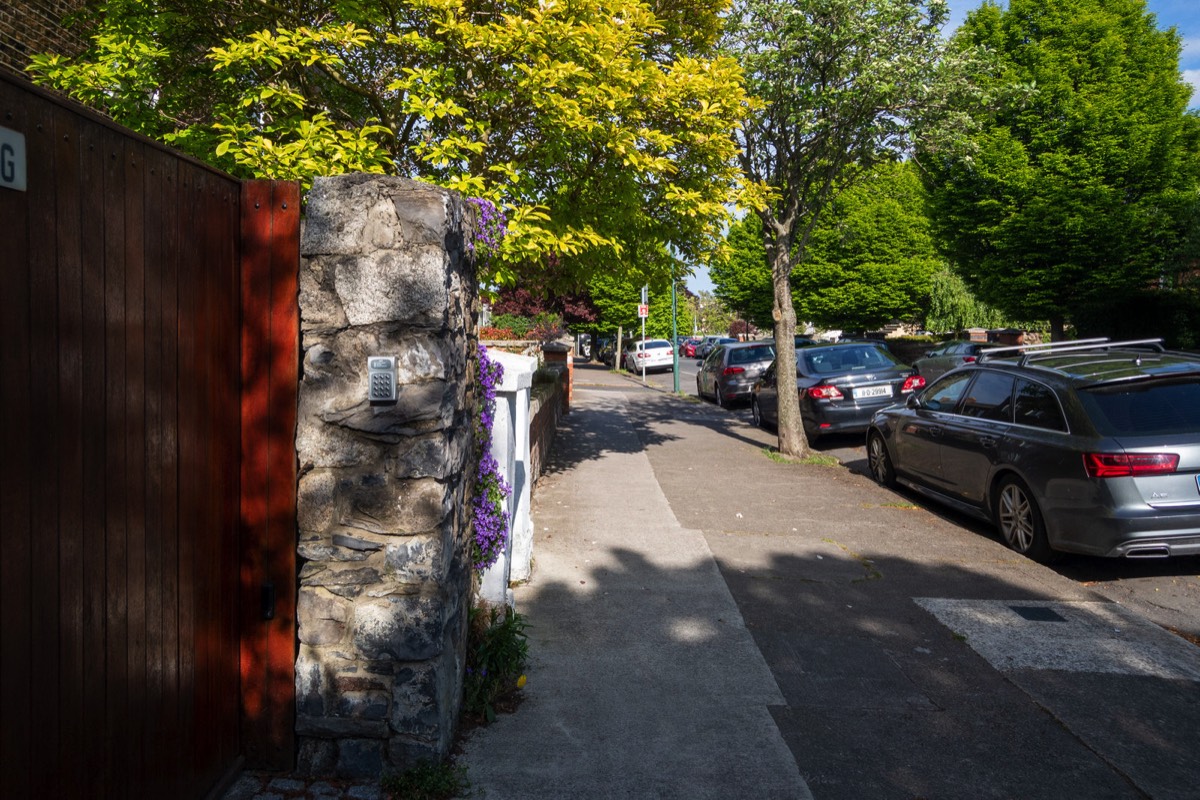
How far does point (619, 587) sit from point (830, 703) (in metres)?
2.12

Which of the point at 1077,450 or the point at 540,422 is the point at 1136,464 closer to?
the point at 1077,450

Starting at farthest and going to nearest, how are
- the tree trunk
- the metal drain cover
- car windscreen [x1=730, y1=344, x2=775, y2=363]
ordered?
car windscreen [x1=730, y1=344, x2=775, y2=363] < the tree trunk < the metal drain cover

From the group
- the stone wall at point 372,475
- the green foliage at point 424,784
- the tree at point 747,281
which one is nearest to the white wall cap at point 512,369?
the stone wall at point 372,475

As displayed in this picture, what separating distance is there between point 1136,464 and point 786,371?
6859 mm

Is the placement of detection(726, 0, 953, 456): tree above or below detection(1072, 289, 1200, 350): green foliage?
above

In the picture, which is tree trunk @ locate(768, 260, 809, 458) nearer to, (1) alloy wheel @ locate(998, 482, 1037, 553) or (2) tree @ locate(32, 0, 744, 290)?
(2) tree @ locate(32, 0, 744, 290)

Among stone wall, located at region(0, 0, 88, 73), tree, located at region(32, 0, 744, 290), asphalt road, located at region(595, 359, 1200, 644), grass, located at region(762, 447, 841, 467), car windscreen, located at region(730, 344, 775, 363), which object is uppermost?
stone wall, located at region(0, 0, 88, 73)

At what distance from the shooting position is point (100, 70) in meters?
6.89

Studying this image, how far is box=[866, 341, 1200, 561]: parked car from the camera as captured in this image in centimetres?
611

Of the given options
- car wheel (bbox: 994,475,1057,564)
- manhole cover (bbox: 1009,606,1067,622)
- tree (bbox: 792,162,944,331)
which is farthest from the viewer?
tree (bbox: 792,162,944,331)

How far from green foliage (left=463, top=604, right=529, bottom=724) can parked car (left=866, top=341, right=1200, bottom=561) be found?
419cm

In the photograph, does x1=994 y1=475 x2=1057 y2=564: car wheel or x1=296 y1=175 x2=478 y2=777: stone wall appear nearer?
x1=296 y1=175 x2=478 y2=777: stone wall

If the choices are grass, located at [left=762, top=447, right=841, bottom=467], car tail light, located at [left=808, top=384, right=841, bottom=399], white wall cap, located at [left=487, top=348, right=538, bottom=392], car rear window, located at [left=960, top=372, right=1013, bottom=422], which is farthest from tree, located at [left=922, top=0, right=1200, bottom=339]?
white wall cap, located at [left=487, top=348, right=538, bottom=392]

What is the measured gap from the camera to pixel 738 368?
21844 millimetres
